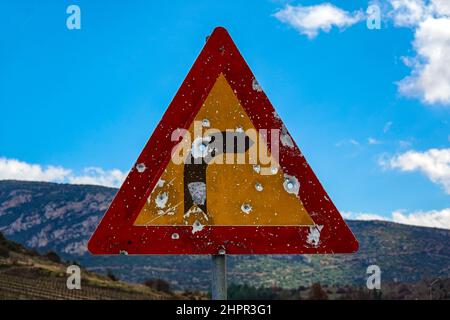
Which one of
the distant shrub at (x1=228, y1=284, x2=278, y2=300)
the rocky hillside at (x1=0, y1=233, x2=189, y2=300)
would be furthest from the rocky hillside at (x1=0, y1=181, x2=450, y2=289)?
the rocky hillside at (x1=0, y1=233, x2=189, y2=300)

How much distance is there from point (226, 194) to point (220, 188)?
0.05 m

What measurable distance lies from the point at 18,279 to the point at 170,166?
197 feet

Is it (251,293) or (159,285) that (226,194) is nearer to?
(251,293)

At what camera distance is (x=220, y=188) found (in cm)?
365

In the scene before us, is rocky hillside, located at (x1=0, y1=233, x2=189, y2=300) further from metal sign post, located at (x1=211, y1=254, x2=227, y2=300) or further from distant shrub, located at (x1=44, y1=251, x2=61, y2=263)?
metal sign post, located at (x1=211, y1=254, x2=227, y2=300)

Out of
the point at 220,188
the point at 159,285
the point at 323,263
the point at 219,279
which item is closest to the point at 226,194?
the point at 220,188

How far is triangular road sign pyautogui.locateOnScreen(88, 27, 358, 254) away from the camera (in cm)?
364

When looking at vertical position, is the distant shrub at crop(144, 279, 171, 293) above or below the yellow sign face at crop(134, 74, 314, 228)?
above

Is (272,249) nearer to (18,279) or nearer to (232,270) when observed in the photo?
(18,279)

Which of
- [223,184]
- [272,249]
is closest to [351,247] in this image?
[272,249]

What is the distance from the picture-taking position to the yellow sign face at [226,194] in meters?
3.64

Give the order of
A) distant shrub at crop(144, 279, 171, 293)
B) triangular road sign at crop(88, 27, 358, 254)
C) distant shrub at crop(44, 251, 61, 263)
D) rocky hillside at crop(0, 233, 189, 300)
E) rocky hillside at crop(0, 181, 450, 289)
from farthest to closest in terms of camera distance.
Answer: distant shrub at crop(44, 251, 61, 263) → rocky hillside at crop(0, 181, 450, 289) → distant shrub at crop(144, 279, 171, 293) → rocky hillside at crop(0, 233, 189, 300) → triangular road sign at crop(88, 27, 358, 254)

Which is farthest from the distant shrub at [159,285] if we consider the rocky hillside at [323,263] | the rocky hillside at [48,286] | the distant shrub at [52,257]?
the distant shrub at [52,257]

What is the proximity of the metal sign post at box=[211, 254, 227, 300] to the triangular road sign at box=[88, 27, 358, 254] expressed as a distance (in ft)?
0.23
